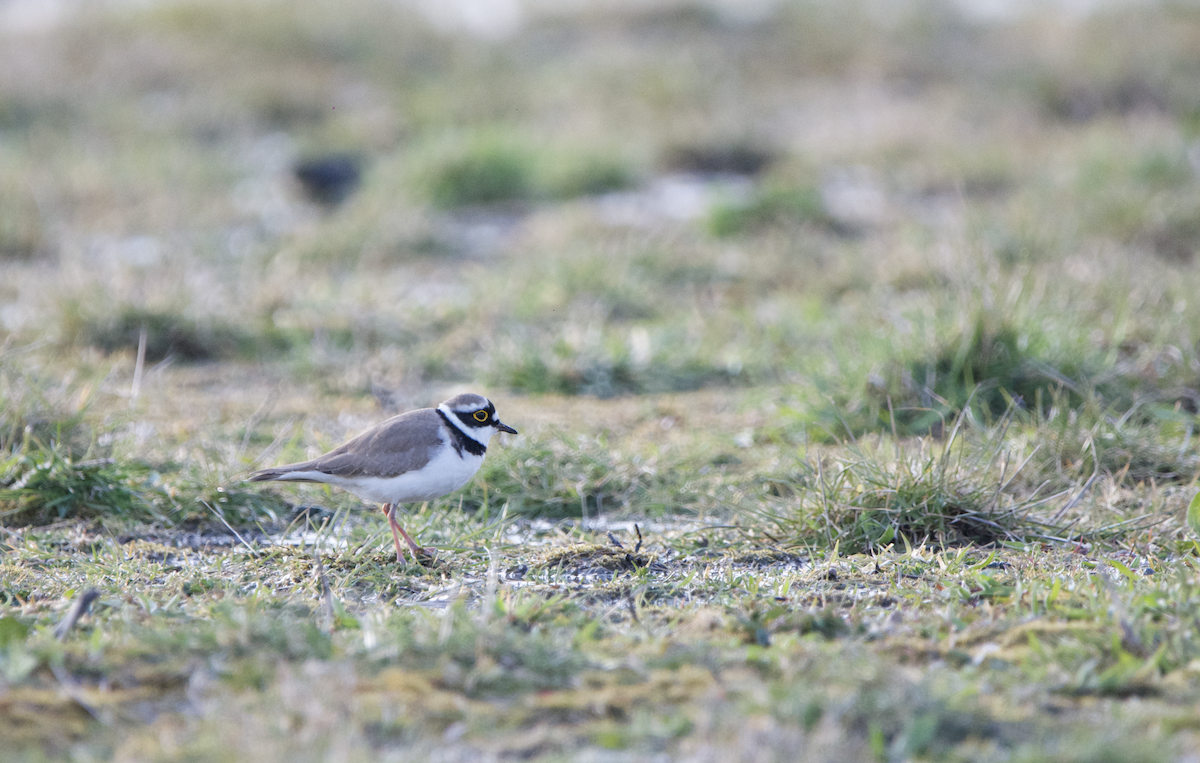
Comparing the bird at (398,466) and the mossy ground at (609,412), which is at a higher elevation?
the bird at (398,466)

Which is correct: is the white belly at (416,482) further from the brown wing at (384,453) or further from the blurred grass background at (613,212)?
the blurred grass background at (613,212)

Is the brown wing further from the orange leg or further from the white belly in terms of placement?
the orange leg

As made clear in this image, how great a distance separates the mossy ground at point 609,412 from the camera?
9.70ft

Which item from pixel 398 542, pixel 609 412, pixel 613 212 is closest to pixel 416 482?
pixel 398 542

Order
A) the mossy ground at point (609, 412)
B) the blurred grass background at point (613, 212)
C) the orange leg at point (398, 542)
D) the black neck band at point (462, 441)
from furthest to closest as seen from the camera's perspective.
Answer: the blurred grass background at point (613, 212), the black neck band at point (462, 441), the orange leg at point (398, 542), the mossy ground at point (609, 412)

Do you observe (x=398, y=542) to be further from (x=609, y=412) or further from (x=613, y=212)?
(x=613, y=212)

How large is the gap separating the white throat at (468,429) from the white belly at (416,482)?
18 centimetres

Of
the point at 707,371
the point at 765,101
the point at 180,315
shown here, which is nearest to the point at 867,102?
the point at 765,101

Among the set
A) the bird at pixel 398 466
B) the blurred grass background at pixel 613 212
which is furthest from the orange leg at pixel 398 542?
the blurred grass background at pixel 613 212

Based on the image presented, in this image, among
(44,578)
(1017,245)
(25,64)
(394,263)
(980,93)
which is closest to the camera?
(44,578)

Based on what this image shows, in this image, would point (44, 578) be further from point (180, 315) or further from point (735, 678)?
point (180, 315)

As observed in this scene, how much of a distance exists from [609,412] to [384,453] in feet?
7.67

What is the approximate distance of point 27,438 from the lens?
4.75 metres

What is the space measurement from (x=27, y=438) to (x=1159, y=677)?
4.11 metres
